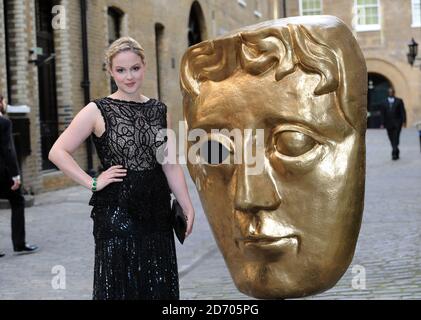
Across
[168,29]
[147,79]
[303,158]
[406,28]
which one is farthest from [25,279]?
[406,28]

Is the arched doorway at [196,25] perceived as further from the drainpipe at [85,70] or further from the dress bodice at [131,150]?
the dress bodice at [131,150]

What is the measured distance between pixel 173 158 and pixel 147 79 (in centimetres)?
1386

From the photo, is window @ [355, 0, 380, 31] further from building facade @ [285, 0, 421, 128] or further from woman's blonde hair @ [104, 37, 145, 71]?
woman's blonde hair @ [104, 37, 145, 71]

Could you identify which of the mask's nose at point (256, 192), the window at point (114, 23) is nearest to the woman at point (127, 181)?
the mask's nose at point (256, 192)

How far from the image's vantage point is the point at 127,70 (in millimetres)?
2953

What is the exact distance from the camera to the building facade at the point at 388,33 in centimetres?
3234

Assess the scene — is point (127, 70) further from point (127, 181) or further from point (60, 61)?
point (60, 61)

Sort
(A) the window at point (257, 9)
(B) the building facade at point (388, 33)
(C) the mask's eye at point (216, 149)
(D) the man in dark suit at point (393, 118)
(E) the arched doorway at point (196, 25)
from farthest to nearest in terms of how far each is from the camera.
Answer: (B) the building facade at point (388, 33) → (A) the window at point (257, 9) → (E) the arched doorway at point (196, 25) → (D) the man in dark suit at point (393, 118) → (C) the mask's eye at point (216, 149)

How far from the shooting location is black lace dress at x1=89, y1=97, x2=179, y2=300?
9.78 feet

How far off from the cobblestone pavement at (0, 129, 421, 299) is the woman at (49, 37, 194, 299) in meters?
2.04

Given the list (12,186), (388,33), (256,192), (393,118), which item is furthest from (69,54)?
(388,33)

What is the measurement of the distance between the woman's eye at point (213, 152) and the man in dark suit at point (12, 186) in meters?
4.90

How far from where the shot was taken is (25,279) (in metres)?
5.93

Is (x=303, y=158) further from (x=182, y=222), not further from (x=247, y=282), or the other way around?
(x=182, y=222)
